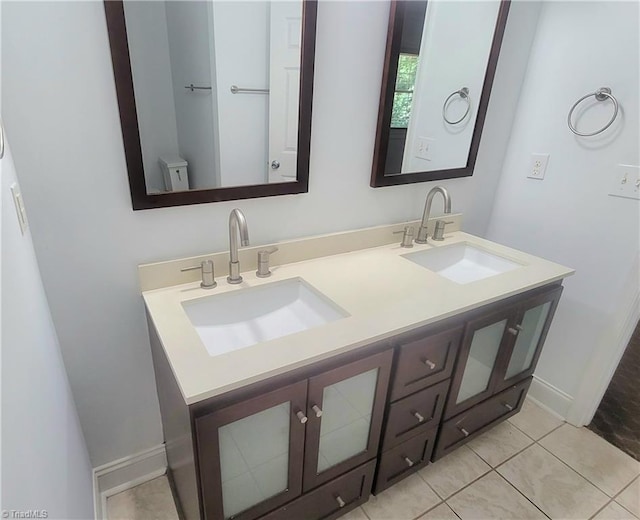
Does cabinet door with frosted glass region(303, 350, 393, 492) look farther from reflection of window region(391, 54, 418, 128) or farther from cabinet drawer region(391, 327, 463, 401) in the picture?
reflection of window region(391, 54, 418, 128)

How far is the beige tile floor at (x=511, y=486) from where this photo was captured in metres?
1.44

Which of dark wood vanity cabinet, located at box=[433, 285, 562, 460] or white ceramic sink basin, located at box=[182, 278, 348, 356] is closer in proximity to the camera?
white ceramic sink basin, located at box=[182, 278, 348, 356]

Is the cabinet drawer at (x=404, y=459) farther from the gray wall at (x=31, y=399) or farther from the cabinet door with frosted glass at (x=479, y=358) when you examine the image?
the gray wall at (x=31, y=399)

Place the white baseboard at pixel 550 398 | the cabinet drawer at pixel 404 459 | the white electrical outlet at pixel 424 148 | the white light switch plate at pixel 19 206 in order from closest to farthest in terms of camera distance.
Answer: the white light switch plate at pixel 19 206
the cabinet drawer at pixel 404 459
the white electrical outlet at pixel 424 148
the white baseboard at pixel 550 398

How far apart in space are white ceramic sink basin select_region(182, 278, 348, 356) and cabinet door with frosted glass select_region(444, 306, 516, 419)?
511mm

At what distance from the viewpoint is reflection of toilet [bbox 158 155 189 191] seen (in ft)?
3.64

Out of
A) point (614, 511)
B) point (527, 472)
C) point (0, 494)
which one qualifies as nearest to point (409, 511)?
point (527, 472)

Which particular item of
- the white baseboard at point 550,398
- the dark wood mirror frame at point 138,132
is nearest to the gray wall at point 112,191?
the dark wood mirror frame at point 138,132

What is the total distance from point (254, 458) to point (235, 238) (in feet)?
2.07

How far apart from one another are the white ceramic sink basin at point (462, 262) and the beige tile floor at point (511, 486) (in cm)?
79

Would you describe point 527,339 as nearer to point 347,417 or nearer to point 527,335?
point 527,335

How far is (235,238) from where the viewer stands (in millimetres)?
1176

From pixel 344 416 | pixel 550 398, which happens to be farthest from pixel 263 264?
pixel 550 398

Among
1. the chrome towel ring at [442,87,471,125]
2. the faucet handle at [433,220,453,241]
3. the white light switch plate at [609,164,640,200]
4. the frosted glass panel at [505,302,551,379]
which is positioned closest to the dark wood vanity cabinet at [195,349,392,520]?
the frosted glass panel at [505,302,551,379]
